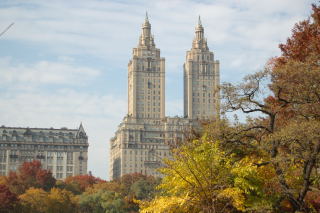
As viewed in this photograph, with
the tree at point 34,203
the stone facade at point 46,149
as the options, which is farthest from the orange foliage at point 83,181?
the stone facade at point 46,149

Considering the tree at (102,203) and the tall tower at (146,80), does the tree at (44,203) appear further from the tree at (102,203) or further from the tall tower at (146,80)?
the tall tower at (146,80)

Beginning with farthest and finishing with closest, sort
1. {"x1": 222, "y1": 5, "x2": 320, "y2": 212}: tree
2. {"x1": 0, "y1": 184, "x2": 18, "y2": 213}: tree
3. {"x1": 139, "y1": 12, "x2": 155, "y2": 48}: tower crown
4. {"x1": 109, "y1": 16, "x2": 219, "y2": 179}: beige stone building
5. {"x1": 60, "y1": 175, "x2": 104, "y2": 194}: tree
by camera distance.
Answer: {"x1": 139, "y1": 12, "x2": 155, "y2": 48}: tower crown
{"x1": 109, "y1": 16, "x2": 219, "y2": 179}: beige stone building
{"x1": 60, "y1": 175, "x2": 104, "y2": 194}: tree
{"x1": 0, "y1": 184, "x2": 18, "y2": 213}: tree
{"x1": 222, "y1": 5, "x2": 320, "y2": 212}: tree

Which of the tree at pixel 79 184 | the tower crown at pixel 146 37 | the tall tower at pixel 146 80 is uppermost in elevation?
the tower crown at pixel 146 37

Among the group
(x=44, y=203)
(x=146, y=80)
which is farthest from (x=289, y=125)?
(x=146, y=80)

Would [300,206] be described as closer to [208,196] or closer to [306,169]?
[306,169]

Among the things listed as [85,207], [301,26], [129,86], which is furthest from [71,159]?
[301,26]

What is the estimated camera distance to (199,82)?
195750 mm

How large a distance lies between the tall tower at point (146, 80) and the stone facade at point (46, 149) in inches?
788

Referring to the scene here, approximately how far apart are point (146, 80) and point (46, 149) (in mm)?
38516

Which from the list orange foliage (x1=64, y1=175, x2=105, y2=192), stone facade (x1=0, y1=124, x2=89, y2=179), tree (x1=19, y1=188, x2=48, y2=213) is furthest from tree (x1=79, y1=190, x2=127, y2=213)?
stone facade (x1=0, y1=124, x2=89, y2=179)

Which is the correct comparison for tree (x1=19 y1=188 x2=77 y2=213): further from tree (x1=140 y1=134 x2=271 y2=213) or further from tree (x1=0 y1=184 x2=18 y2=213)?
tree (x1=140 y1=134 x2=271 y2=213)

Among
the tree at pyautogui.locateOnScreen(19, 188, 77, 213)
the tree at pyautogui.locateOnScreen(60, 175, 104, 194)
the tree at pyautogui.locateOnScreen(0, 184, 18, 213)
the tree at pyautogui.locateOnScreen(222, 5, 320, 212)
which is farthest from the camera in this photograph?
the tree at pyautogui.locateOnScreen(60, 175, 104, 194)

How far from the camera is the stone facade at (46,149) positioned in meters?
179

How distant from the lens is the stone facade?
588ft
